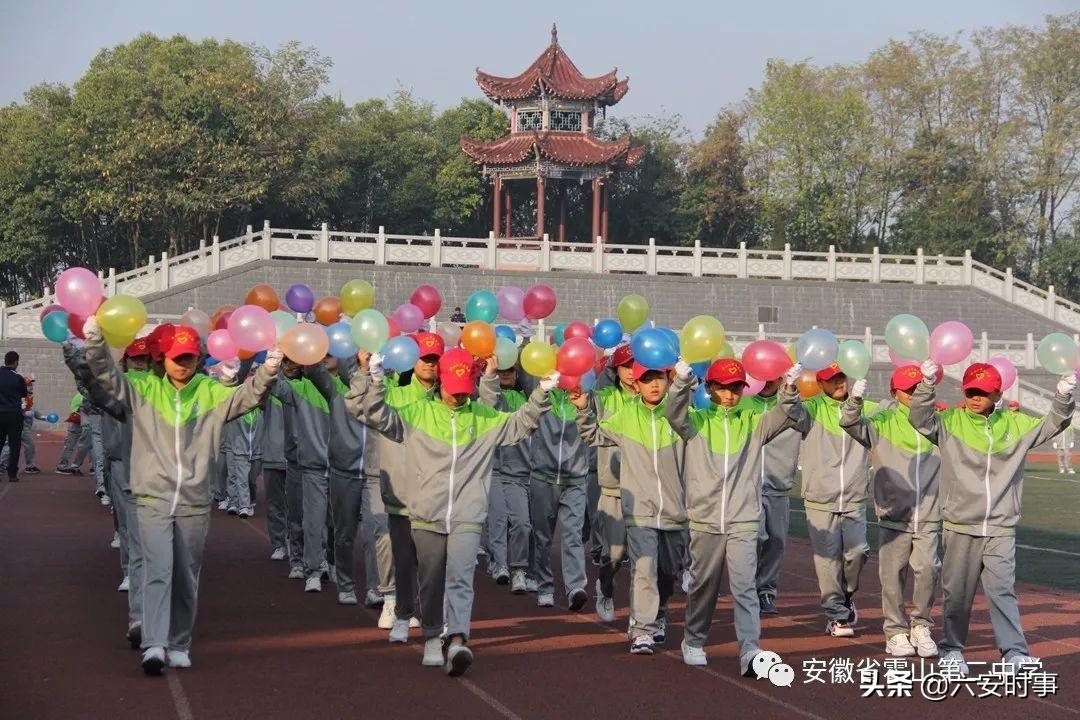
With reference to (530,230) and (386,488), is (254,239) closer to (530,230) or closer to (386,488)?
(530,230)

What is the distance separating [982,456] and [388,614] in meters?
3.94

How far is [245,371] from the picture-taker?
1018 cm

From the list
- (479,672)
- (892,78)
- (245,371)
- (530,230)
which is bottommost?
(479,672)

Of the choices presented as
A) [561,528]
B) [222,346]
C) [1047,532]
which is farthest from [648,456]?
[1047,532]

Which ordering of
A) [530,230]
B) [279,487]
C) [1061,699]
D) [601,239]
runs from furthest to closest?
1. [530,230]
2. [601,239]
3. [279,487]
4. [1061,699]

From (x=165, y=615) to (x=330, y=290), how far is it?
107 feet

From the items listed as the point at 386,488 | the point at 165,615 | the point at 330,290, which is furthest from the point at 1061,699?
the point at 330,290

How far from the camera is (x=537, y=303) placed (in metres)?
10.8

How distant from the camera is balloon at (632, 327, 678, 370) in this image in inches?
322

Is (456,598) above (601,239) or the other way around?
the other way around

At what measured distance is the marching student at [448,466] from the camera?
794 centimetres

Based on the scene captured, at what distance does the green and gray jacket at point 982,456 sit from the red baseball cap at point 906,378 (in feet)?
2.09

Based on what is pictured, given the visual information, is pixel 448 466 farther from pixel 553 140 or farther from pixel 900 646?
pixel 553 140

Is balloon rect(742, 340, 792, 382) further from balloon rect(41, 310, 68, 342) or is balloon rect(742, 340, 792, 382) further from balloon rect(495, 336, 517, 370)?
balloon rect(41, 310, 68, 342)
